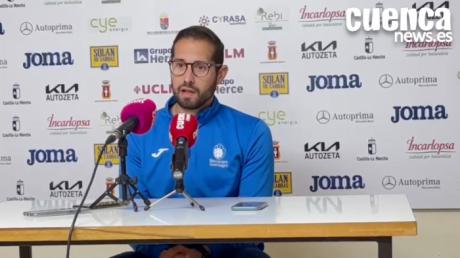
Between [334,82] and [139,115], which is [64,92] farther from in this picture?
[139,115]

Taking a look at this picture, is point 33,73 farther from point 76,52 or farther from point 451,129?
point 451,129

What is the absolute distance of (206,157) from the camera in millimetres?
2426

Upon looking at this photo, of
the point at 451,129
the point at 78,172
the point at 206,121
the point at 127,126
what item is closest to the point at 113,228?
the point at 127,126

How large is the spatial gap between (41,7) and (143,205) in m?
1.66

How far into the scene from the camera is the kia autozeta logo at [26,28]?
3.33 metres

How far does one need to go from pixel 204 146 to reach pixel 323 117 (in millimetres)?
905

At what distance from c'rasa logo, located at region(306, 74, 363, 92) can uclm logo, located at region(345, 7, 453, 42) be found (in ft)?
0.72

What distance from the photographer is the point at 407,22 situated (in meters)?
3.12

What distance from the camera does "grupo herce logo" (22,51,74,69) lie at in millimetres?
3316

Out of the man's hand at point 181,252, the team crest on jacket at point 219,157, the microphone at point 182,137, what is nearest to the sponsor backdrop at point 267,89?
the team crest on jacket at point 219,157

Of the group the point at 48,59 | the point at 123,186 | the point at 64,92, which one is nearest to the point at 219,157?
the point at 123,186

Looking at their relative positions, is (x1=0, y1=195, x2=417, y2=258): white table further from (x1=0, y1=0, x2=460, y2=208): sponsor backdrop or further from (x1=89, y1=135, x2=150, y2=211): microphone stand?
(x1=0, y1=0, x2=460, y2=208): sponsor backdrop

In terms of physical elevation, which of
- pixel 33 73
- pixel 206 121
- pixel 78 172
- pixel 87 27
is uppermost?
pixel 87 27

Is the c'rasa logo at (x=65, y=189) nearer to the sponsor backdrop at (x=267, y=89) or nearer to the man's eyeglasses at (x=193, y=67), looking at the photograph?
the sponsor backdrop at (x=267, y=89)
